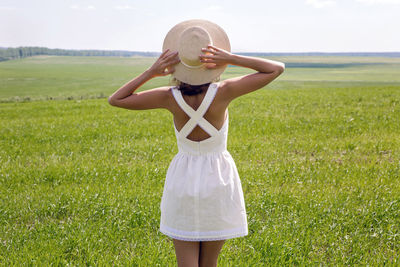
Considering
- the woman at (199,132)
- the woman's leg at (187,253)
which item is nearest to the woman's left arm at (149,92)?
the woman at (199,132)

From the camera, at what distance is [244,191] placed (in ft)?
21.9

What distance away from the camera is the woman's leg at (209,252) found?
10.5 feet

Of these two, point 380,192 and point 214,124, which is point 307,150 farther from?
point 214,124

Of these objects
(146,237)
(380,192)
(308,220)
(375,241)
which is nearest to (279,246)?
(308,220)

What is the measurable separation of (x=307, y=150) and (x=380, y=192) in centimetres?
308

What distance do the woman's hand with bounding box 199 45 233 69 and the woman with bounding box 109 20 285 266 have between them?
2 centimetres

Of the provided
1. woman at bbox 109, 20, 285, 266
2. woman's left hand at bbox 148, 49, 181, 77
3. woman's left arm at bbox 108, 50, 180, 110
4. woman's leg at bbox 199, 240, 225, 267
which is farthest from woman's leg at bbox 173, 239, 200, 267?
woman's left hand at bbox 148, 49, 181, 77

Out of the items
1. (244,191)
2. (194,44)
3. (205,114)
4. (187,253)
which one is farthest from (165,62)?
(244,191)

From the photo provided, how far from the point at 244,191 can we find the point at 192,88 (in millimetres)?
4095

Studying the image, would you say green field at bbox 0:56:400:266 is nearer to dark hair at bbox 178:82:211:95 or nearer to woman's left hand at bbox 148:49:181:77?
dark hair at bbox 178:82:211:95

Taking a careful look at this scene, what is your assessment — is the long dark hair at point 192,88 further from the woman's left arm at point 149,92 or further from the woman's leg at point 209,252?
the woman's leg at point 209,252

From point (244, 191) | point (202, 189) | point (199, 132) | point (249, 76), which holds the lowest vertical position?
point (244, 191)

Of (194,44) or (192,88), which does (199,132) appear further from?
(194,44)

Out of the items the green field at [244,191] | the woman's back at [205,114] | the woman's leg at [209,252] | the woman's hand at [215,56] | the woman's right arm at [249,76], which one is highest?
the woman's hand at [215,56]
